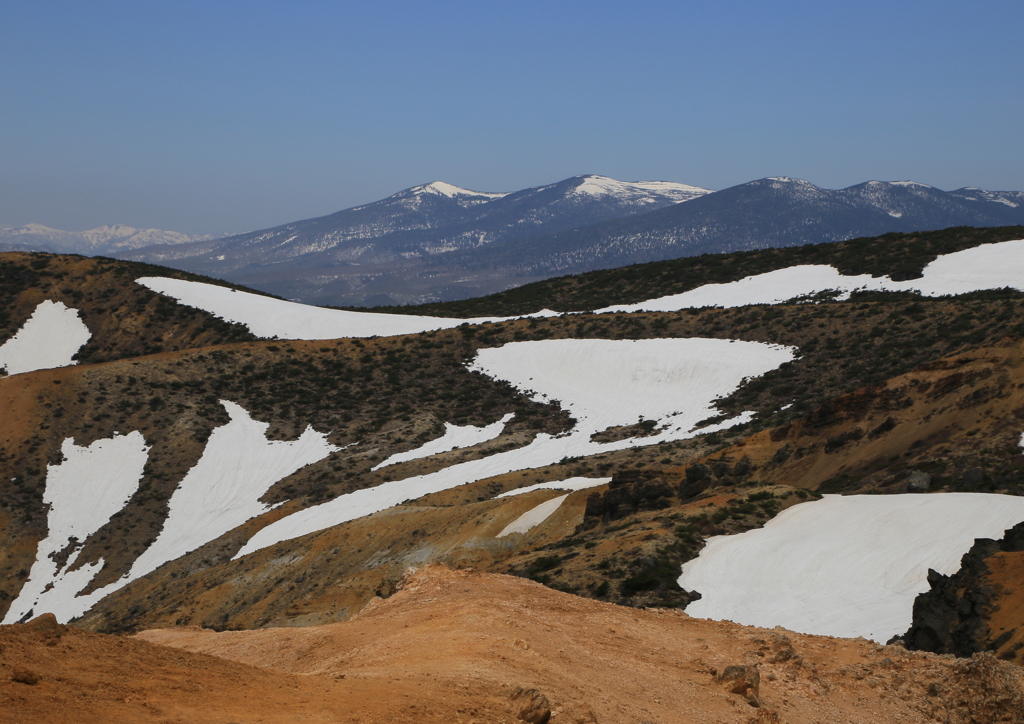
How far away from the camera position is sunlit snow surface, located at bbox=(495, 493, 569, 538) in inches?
964

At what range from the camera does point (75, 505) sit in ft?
125

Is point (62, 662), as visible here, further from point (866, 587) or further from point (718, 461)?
point (718, 461)

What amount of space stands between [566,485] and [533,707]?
74.8ft

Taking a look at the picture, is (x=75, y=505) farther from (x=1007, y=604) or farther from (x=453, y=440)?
(x=1007, y=604)

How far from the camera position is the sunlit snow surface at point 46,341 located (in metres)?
63.0

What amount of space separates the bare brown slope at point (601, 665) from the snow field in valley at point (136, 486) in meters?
23.8

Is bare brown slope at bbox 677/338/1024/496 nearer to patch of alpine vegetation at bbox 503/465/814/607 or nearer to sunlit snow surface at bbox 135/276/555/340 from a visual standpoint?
patch of alpine vegetation at bbox 503/465/814/607

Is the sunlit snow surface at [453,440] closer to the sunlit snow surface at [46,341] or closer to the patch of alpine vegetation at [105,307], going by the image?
the patch of alpine vegetation at [105,307]

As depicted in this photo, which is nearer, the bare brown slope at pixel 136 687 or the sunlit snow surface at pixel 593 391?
the bare brown slope at pixel 136 687

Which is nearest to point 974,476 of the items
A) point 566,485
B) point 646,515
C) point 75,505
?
point 646,515

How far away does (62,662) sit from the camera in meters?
7.18

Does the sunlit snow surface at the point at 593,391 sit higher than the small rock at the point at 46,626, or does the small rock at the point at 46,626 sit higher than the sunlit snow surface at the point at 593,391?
the small rock at the point at 46,626

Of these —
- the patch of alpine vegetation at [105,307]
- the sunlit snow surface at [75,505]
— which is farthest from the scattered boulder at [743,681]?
the patch of alpine vegetation at [105,307]

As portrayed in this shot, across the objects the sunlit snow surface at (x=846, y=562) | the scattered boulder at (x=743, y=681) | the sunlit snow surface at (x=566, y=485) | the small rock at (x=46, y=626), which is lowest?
the sunlit snow surface at (x=566, y=485)
